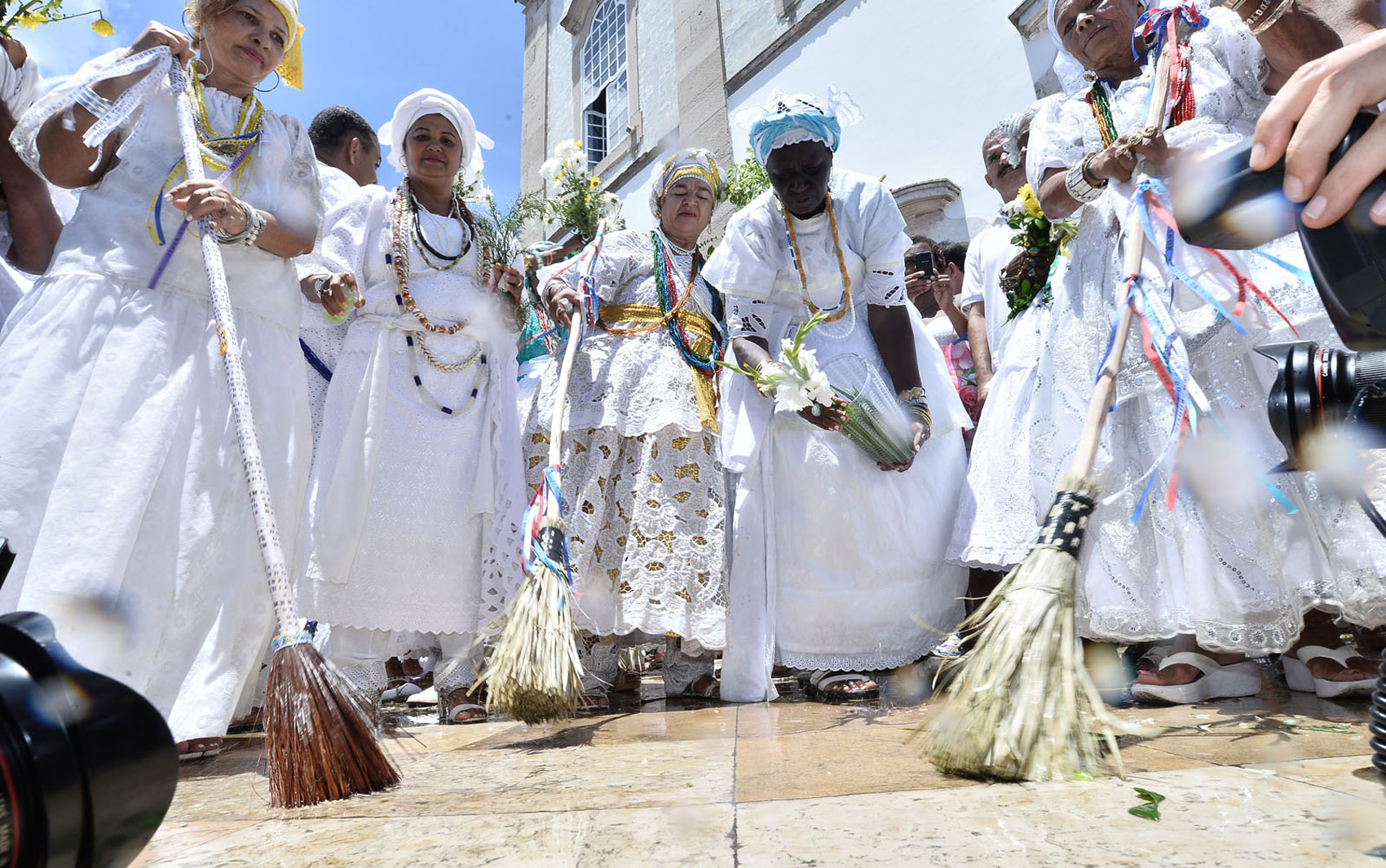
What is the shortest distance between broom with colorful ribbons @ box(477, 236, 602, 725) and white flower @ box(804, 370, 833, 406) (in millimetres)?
934

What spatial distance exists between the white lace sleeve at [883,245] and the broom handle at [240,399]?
90.8 inches

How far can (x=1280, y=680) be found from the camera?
8.54ft

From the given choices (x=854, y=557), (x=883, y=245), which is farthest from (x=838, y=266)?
Result: (x=854, y=557)

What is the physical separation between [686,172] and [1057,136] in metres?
1.71

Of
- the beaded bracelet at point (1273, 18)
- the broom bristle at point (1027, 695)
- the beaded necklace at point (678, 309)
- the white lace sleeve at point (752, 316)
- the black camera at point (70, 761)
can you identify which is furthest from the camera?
the beaded necklace at point (678, 309)

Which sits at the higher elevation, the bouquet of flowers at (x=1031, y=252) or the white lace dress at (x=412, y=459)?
the bouquet of flowers at (x=1031, y=252)

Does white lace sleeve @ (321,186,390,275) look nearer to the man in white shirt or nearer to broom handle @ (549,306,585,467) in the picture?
broom handle @ (549,306,585,467)

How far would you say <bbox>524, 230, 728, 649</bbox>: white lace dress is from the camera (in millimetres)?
3355

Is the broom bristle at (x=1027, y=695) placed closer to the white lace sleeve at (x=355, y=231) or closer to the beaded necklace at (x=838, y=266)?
the beaded necklace at (x=838, y=266)

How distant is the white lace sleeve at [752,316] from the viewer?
138 inches

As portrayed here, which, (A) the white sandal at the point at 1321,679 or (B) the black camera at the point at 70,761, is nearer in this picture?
(B) the black camera at the point at 70,761

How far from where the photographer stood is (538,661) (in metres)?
2.48

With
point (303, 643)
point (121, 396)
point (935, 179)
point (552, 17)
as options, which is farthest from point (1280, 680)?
point (552, 17)

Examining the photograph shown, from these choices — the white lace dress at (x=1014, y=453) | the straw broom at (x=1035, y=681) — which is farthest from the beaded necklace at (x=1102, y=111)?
the straw broom at (x=1035, y=681)
